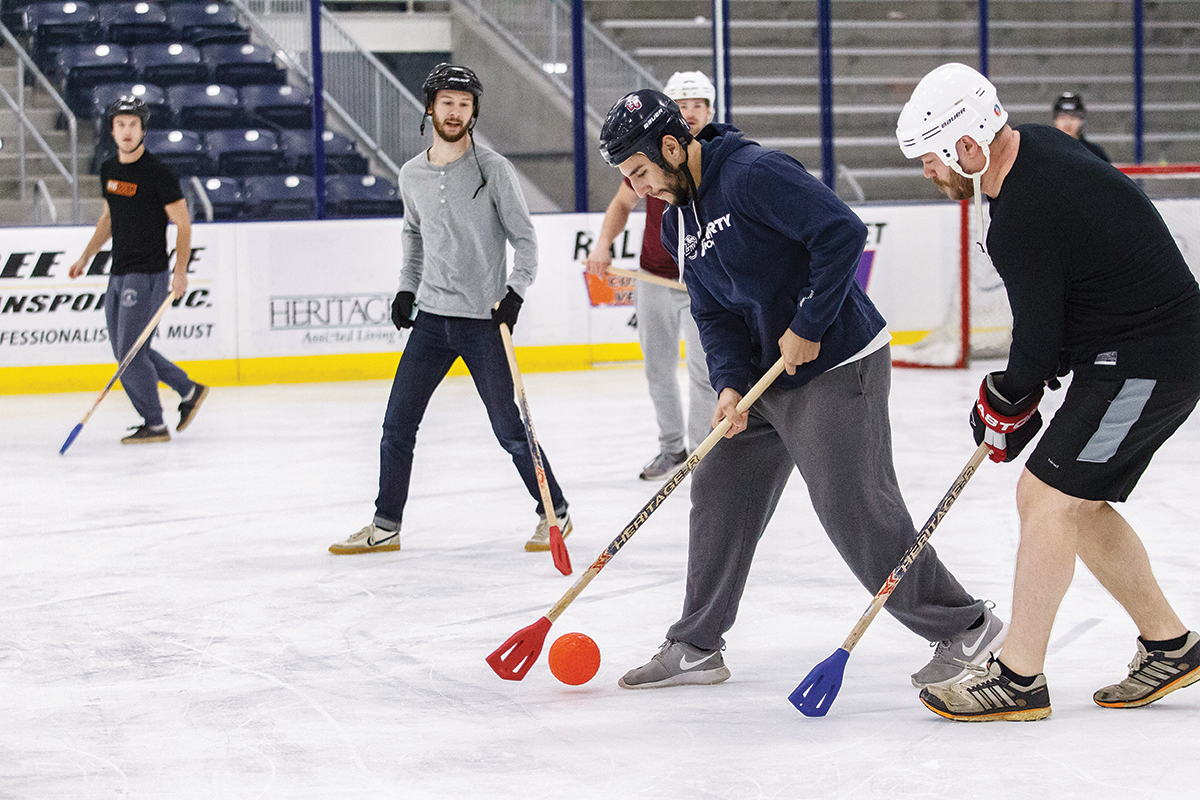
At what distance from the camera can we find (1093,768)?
85.0 inches

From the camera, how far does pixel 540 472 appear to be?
3791 millimetres

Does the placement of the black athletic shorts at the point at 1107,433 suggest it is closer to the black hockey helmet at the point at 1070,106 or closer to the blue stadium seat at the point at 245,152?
the black hockey helmet at the point at 1070,106

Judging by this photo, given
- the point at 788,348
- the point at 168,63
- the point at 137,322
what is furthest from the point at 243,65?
the point at 788,348

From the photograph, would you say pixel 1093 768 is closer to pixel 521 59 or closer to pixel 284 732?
pixel 284 732

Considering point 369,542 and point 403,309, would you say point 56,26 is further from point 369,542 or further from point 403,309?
point 369,542

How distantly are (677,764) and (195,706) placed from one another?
92cm

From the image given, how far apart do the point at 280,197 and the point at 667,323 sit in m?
4.42

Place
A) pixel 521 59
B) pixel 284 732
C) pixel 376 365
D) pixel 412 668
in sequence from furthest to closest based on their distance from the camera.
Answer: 1. pixel 521 59
2. pixel 376 365
3. pixel 412 668
4. pixel 284 732

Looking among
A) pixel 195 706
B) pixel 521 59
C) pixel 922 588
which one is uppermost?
pixel 521 59

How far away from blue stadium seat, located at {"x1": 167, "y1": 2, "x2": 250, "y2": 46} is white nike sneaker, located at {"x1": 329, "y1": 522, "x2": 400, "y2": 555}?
24.4 feet

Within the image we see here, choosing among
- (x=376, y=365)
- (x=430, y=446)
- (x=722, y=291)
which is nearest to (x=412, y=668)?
(x=722, y=291)

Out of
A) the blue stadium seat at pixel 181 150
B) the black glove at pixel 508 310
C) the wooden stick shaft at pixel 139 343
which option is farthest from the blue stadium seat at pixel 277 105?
the black glove at pixel 508 310

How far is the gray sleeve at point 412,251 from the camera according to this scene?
12.7 ft

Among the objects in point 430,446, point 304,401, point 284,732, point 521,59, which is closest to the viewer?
point 284,732
